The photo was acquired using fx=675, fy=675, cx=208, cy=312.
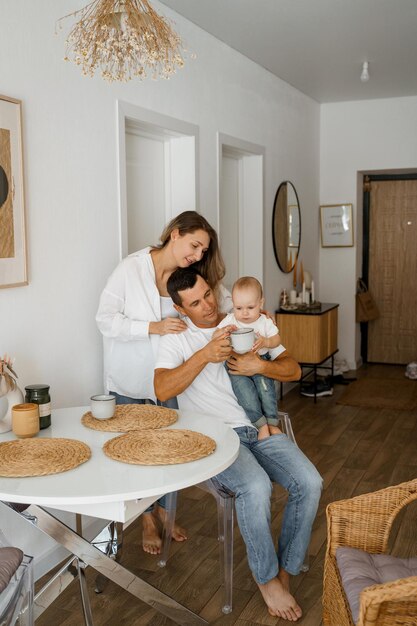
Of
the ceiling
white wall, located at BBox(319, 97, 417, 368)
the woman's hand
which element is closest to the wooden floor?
the woman's hand

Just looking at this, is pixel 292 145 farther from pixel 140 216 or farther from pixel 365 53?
pixel 140 216

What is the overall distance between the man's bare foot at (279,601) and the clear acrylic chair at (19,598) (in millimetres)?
925

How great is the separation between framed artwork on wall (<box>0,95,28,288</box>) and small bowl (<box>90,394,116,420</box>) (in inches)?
24.9

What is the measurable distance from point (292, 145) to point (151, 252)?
3296mm

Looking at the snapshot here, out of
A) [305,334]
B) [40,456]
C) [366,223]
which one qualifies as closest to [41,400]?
[40,456]

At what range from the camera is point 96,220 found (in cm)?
315

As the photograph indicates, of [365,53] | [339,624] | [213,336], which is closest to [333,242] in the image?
[365,53]

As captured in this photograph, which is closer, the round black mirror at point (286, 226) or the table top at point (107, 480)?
the table top at point (107, 480)

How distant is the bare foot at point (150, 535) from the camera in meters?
2.96

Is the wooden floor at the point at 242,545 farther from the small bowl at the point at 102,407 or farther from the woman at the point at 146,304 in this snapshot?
the small bowl at the point at 102,407

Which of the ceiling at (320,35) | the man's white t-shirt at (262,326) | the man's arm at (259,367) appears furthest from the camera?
the ceiling at (320,35)

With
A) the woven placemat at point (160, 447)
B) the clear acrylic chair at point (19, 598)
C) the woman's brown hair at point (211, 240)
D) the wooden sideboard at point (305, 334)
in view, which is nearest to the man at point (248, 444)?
the woman's brown hair at point (211, 240)

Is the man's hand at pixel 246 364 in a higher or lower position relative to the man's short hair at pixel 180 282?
lower

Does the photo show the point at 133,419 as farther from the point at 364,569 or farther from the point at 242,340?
the point at 364,569
